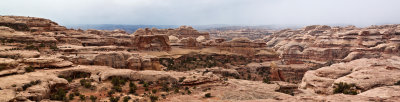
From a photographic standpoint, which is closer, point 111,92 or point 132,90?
point 111,92

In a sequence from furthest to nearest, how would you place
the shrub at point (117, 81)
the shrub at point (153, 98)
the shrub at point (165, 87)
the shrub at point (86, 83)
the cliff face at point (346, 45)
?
the cliff face at point (346, 45) < the shrub at point (117, 81) < the shrub at point (165, 87) < the shrub at point (86, 83) < the shrub at point (153, 98)

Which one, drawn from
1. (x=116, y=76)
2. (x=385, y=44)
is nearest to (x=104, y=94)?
(x=116, y=76)

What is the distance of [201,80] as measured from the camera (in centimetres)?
2433

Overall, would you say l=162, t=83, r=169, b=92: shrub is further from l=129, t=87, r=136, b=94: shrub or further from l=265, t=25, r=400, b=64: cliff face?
l=265, t=25, r=400, b=64: cliff face

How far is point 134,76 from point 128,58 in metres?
7.30

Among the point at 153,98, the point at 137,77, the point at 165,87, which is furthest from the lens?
the point at 137,77

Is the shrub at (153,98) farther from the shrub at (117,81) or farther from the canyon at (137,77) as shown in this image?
the shrub at (117,81)

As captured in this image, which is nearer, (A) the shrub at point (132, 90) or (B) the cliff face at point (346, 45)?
(A) the shrub at point (132, 90)

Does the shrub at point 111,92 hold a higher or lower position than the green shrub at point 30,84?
lower

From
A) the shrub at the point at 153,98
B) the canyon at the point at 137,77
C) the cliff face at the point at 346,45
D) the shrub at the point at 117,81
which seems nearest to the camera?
the canyon at the point at 137,77

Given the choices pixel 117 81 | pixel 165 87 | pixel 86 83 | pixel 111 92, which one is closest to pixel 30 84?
pixel 86 83

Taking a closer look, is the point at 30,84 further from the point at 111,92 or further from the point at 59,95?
the point at 111,92

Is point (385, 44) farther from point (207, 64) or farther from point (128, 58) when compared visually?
point (128, 58)

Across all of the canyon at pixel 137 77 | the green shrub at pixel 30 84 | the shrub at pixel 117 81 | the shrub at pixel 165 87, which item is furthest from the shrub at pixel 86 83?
the shrub at pixel 165 87
